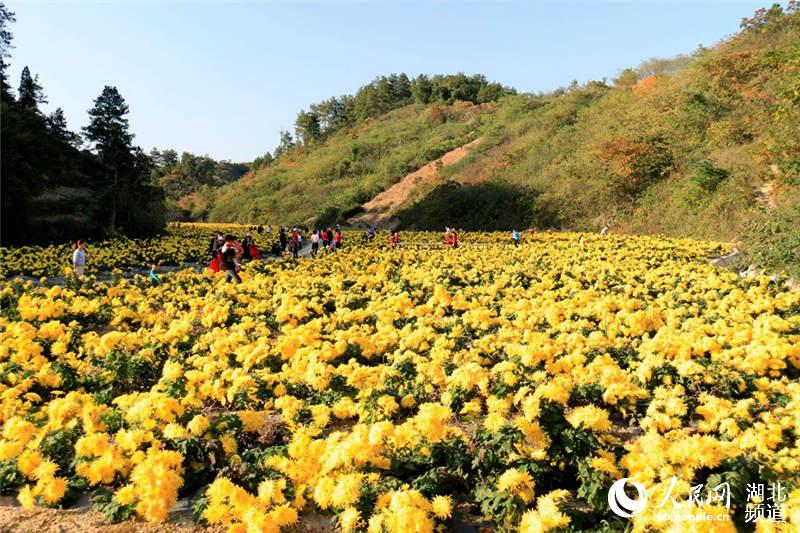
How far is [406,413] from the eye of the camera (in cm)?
546

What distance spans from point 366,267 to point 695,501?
13.9 m

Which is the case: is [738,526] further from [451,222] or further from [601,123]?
[601,123]

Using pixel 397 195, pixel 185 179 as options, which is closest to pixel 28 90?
pixel 397 195

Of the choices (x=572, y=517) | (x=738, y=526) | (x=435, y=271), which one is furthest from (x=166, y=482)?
(x=435, y=271)

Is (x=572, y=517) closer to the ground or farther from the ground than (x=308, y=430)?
closer to the ground

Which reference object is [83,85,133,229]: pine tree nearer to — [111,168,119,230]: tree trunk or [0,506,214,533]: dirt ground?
[111,168,119,230]: tree trunk

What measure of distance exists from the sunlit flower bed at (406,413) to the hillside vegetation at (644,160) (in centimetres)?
1093

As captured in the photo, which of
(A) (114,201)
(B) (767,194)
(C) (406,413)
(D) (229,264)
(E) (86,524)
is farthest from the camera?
(A) (114,201)

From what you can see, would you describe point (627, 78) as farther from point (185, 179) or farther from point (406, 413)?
point (185, 179)

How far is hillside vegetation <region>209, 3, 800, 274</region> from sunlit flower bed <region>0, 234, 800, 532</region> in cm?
1093

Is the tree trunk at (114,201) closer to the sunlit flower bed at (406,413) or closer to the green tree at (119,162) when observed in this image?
the green tree at (119,162)

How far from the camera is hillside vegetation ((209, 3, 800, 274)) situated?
28.5 meters

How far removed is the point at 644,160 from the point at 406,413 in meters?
37.8

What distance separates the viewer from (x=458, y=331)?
755 cm
